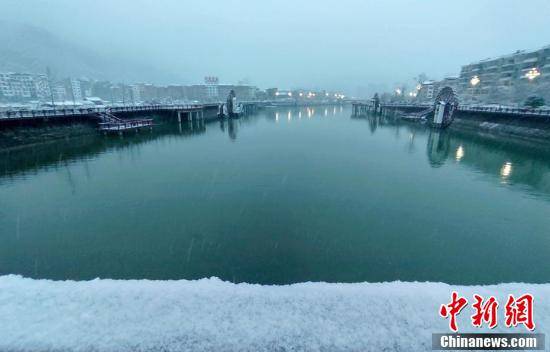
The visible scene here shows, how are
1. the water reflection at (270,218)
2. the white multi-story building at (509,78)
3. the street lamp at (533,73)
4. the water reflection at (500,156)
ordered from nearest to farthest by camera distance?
the water reflection at (270,218) < the water reflection at (500,156) < the white multi-story building at (509,78) < the street lamp at (533,73)

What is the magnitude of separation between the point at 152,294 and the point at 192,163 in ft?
72.4

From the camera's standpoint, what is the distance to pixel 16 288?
8055 mm

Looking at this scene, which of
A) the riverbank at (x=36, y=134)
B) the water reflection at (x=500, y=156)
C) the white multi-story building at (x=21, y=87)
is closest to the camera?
the water reflection at (x=500, y=156)

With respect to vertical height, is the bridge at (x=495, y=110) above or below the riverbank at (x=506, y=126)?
above

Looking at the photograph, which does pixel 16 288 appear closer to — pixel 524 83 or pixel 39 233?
pixel 39 233

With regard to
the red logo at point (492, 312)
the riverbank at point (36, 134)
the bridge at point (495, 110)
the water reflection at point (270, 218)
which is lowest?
the water reflection at point (270, 218)

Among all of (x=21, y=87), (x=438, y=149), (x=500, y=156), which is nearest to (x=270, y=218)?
(x=438, y=149)

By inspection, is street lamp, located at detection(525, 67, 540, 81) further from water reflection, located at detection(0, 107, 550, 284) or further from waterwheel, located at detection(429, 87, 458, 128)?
→ water reflection, located at detection(0, 107, 550, 284)

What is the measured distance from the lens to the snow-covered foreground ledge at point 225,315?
243 inches

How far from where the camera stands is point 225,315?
23.2ft

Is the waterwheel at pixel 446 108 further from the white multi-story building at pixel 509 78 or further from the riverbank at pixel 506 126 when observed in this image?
the white multi-story building at pixel 509 78

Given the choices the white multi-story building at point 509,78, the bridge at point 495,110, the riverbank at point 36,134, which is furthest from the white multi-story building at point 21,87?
the white multi-story building at point 509,78

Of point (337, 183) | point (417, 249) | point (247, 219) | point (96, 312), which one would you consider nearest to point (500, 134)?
point (337, 183)

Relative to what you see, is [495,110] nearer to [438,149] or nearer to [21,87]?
[438,149]
